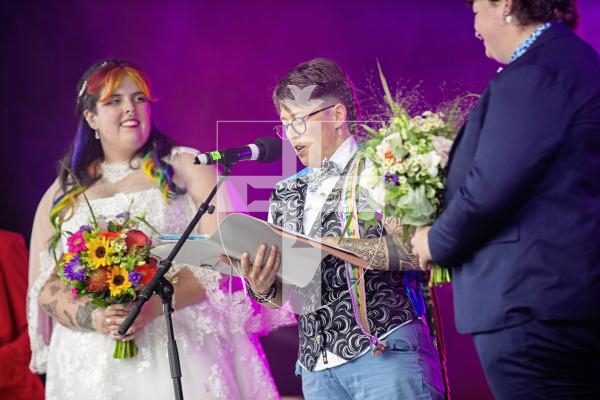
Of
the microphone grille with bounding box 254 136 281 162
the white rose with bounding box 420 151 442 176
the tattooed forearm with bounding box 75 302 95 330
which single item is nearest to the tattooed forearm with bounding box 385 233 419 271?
the white rose with bounding box 420 151 442 176

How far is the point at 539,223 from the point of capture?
1.48m

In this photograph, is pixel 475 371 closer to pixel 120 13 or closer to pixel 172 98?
pixel 172 98

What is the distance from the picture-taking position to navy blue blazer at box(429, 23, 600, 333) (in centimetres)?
145

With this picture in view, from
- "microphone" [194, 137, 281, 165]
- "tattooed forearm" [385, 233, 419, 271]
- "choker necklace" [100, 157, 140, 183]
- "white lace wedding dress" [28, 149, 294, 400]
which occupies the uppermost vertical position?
"microphone" [194, 137, 281, 165]

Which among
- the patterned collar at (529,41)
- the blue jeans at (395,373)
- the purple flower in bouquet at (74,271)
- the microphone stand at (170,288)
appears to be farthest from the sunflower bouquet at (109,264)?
the patterned collar at (529,41)

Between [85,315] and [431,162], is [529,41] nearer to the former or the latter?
[431,162]

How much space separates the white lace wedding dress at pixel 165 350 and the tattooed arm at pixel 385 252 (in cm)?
97

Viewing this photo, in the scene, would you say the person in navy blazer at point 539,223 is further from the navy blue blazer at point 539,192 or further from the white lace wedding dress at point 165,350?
the white lace wedding dress at point 165,350

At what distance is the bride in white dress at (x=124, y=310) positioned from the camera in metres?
2.71

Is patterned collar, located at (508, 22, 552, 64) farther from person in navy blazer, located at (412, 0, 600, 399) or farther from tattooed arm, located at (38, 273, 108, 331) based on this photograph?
tattooed arm, located at (38, 273, 108, 331)

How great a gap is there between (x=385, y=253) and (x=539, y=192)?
563 mm

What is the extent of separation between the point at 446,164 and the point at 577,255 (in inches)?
14.5

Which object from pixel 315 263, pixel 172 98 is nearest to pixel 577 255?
pixel 315 263

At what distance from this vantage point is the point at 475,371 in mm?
3619
